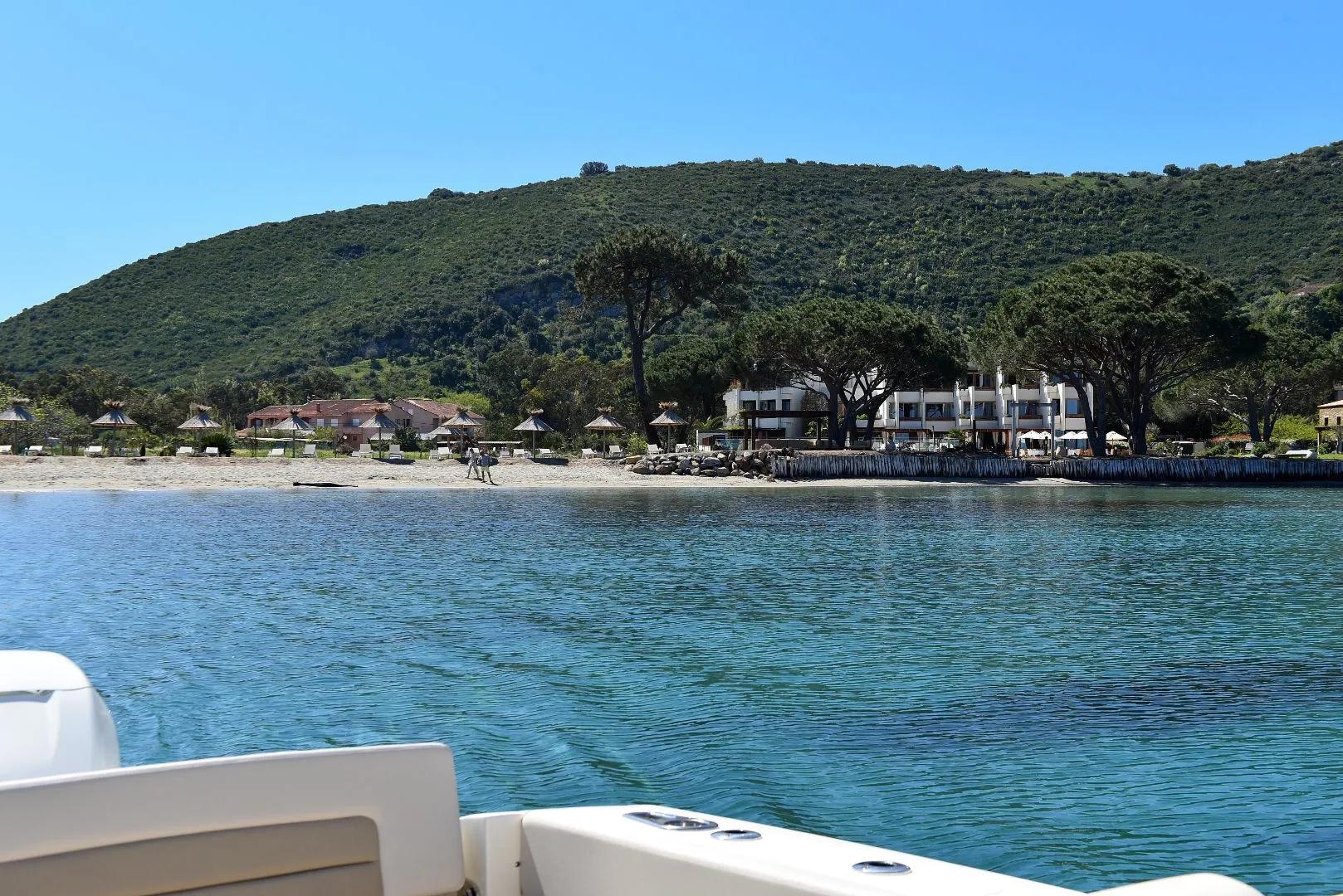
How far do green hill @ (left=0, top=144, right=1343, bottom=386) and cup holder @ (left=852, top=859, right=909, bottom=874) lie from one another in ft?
319

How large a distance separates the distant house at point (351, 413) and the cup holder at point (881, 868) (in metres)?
79.4

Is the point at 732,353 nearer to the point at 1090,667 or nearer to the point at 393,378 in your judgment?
the point at 393,378

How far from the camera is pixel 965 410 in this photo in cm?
7838

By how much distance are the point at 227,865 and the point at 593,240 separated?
108 m

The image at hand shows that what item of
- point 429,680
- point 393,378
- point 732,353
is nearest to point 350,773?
point 429,680

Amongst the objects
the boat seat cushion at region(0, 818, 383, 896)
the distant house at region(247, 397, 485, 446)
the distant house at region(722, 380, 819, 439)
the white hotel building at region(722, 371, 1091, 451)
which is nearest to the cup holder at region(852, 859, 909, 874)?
the boat seat cushion at region(0, 818, 383, 896)

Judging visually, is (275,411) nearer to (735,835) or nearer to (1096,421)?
(1096,421)

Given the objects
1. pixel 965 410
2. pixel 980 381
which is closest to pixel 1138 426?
pixel 965 410

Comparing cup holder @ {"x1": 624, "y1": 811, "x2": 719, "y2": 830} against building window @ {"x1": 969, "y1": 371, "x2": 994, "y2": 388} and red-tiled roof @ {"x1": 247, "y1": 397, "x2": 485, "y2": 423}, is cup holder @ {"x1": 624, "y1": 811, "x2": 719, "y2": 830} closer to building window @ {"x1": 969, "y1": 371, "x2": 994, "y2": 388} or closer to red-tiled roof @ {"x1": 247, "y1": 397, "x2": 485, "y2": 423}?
building window @ {"x1": 969, "y1": 371, "x2": 994, "y2": 388}

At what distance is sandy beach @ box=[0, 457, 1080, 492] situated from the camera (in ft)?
147

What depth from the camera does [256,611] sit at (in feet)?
53.2

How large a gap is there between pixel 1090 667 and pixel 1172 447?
6193 centimetres

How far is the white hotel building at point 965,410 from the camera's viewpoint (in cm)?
7519

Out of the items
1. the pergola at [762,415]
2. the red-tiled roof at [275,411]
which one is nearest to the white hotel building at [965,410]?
the pergola at [762,415]
